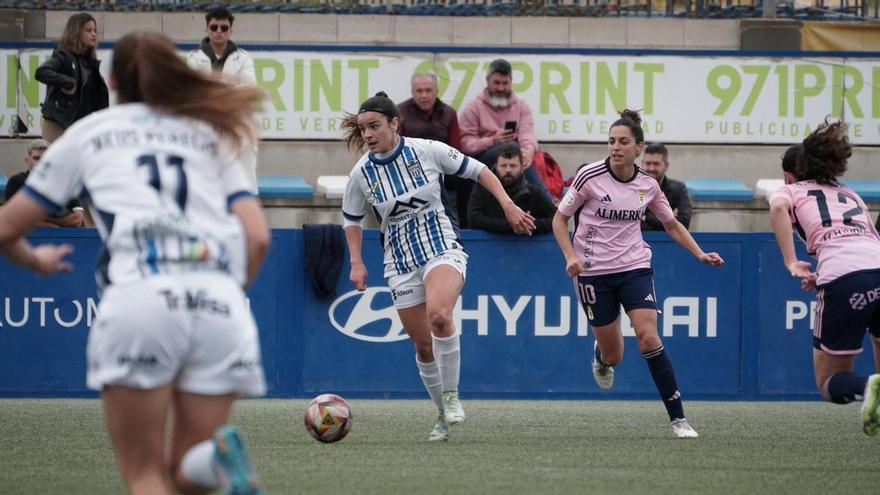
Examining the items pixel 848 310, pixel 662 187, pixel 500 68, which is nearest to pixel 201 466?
pixel 848 310

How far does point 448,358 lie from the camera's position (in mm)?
9281

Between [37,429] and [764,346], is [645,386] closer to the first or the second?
[764,346]

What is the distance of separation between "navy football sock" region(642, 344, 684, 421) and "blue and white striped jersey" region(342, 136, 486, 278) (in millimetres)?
1486

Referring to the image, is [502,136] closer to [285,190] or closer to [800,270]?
[285,190]

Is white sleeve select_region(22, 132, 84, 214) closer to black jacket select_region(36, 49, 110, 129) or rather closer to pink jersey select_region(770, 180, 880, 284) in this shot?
pink jersey select_region(770, 180, 880, 284)

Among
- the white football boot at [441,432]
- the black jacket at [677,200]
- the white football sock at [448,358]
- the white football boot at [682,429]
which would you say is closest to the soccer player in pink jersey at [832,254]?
the white football boot at [682,429]

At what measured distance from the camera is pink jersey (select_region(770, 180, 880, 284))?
7.86 meters

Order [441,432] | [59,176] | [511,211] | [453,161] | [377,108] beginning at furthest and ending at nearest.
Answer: [453,161]
[441,432]
[377,108]
[511,211]
[59,176]

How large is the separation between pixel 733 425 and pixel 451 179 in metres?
4.67

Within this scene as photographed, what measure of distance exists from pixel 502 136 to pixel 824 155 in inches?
243

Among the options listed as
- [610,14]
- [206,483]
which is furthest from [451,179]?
[206,483]

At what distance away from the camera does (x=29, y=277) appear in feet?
39.5

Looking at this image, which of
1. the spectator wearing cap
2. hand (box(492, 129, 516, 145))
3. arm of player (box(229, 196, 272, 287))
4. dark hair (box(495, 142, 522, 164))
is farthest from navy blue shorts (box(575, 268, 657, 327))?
arm of player (box(229, 196, 272, 287))

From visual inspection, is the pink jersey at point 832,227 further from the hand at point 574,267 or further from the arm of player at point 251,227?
the arm of player at point 251,227
